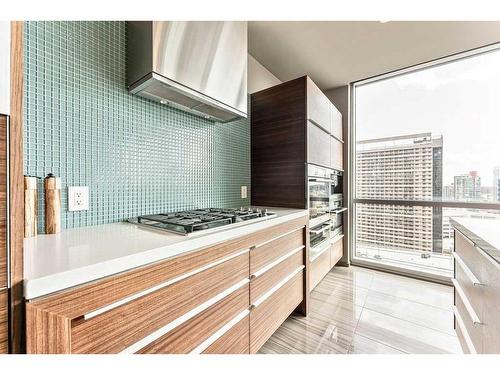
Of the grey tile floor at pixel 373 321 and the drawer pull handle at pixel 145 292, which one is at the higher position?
the drawer pull handle at pixel 145 292

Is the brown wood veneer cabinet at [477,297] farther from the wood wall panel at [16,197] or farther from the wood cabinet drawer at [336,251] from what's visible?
the wood wall panel at [16,197]

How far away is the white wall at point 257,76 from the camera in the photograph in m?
2.40

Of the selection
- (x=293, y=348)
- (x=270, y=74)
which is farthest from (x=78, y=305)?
(x=270, y=74)

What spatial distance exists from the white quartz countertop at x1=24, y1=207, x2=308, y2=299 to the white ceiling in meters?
1.90

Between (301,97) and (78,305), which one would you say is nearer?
(78,305)

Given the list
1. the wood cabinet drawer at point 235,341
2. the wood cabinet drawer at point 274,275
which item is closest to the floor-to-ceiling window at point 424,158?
the wood cabinet drawer at point 274,275

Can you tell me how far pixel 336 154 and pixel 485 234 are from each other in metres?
1.90

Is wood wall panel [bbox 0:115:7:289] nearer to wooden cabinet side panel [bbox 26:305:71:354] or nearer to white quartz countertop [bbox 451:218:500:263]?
wooden cabinet side panel [bbox 26:305:71:354]

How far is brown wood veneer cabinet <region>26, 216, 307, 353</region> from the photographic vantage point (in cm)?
55

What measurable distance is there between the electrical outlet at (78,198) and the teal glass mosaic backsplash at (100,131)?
21mm

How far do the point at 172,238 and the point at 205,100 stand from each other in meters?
0.91

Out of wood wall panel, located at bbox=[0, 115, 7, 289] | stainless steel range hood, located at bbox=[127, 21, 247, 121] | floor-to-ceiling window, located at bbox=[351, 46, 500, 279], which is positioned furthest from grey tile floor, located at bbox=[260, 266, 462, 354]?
stainless steel range hood, located at bbox=[127, 21, 247, 121]
